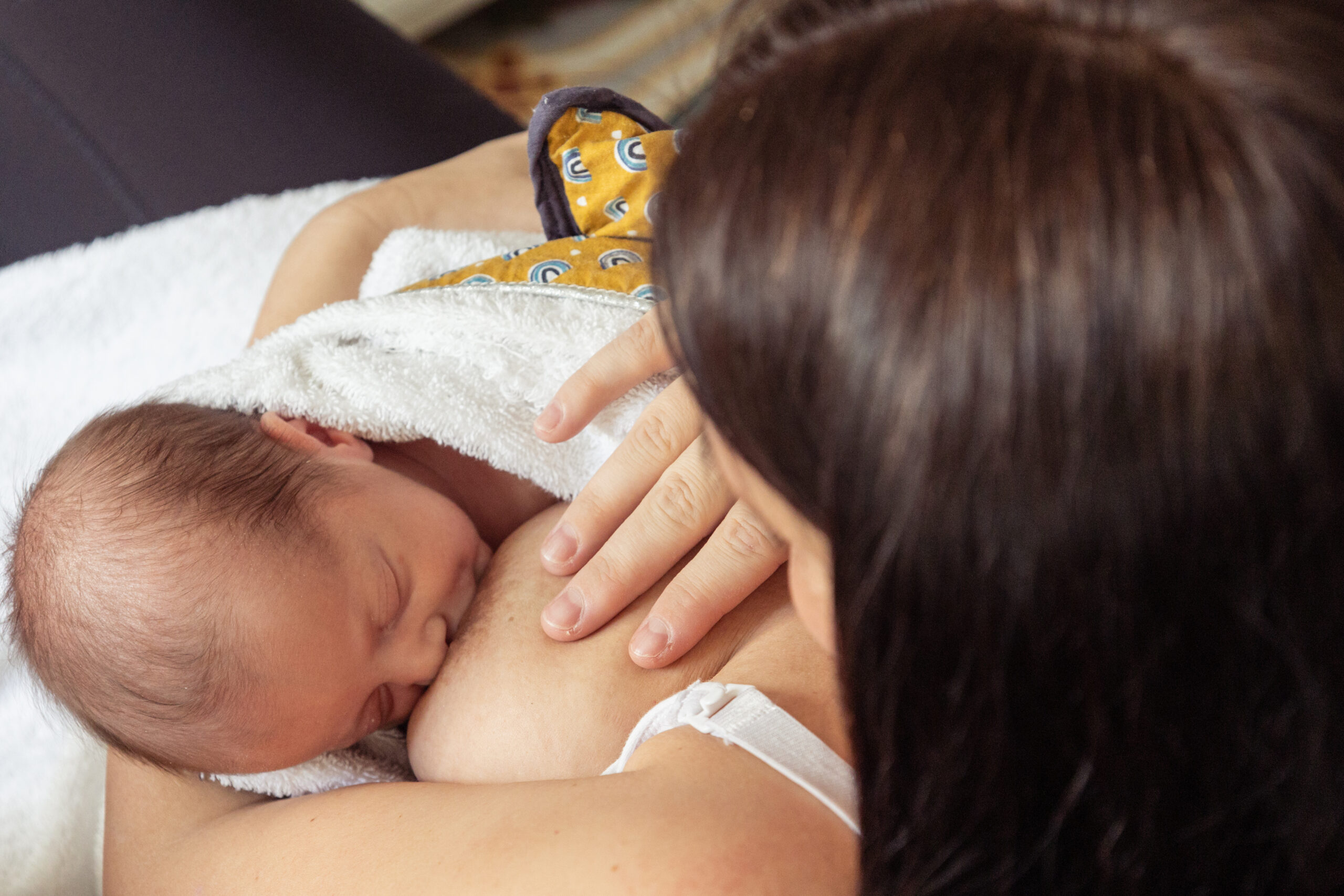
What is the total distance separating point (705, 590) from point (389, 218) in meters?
0.80

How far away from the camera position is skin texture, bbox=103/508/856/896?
0.53m

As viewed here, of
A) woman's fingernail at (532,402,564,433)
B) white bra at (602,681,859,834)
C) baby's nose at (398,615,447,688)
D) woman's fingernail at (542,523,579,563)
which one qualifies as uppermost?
woman's fingernail at (532,402,564,433)

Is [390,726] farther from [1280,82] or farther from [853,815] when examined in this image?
[1280,82]

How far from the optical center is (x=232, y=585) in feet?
2.55

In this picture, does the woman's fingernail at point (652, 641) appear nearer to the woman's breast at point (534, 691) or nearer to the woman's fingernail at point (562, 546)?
the woman's breast at point (534, 691)

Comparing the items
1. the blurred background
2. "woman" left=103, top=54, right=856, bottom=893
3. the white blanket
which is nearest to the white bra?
"woman" left=103, top=54, right=856, bottom=893

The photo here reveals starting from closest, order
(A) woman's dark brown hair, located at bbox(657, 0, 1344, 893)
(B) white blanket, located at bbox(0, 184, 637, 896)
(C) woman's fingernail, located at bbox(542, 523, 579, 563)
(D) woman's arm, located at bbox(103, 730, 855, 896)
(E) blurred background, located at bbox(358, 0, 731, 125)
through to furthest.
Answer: (A) woman's dark brown hair, located at bbox(657, 0, 1344, 893) < (D) woman's arm, located at bbox(103, 730, 855, 896) < (C) woman's fingernail, located at bbox(542, 523, 579, 563) < (B) white blanket, located at bbox(0, 184, 637, 896) < (E) blurred background, located at bbox(358, 0, 731, 125)

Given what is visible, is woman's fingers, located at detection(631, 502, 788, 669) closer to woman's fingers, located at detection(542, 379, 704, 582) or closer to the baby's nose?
woman's fingers, located at detection(542, 379, 704, 582)

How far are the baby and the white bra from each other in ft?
1.02

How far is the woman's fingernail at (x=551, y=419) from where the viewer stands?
2.89 feet

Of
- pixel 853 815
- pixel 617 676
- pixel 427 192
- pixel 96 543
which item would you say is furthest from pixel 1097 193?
pixel 427 192

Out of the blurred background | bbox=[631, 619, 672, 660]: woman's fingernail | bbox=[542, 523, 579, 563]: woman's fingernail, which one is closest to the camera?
bbox=[631, 619, 672, 660]: woman's fingernail

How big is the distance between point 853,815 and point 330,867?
0.36 metres

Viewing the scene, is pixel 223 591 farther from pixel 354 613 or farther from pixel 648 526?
pixel 648 526
